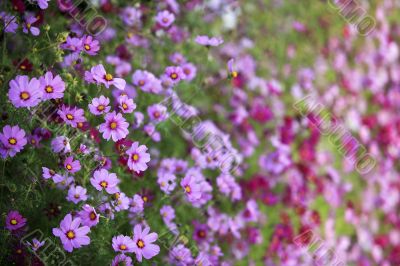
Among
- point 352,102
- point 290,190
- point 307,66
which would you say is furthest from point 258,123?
point 352,102

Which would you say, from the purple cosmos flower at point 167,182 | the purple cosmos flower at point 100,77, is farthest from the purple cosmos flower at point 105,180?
the purple cosmos flower at point 167,182

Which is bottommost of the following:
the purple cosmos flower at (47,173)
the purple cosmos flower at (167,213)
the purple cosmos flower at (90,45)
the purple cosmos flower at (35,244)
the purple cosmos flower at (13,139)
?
the purple cosmos flower at (167,213)

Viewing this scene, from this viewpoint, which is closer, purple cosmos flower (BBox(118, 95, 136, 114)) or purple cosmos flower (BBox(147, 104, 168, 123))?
purple cosmos flower (BBox(118, 95, 136, 114))

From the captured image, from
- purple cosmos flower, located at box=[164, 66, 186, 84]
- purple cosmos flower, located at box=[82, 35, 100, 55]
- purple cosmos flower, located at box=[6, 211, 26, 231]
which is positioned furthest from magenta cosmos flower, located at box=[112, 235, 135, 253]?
purple cosmos flower, located at box=[164, 66, 186, 84]

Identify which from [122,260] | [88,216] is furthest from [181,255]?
[88,216]

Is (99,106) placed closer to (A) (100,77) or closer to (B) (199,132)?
(A) (100,77)

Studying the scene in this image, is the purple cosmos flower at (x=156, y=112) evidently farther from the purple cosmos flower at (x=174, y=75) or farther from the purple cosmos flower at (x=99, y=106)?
the purple cosmos flower at (x=99, y=106)

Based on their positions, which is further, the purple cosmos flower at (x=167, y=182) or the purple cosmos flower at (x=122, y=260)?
the purple cosmos flower at (x=167, y=182)

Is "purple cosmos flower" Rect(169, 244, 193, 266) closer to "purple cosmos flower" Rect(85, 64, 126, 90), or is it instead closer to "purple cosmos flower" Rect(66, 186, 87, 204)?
"purple cosmos flower" Rect(66, 186, 87, 204)
